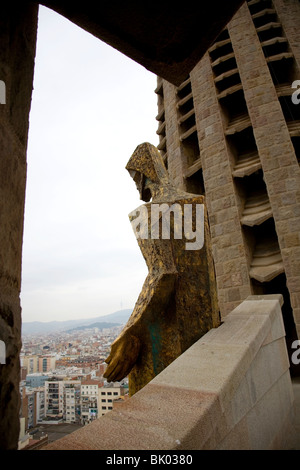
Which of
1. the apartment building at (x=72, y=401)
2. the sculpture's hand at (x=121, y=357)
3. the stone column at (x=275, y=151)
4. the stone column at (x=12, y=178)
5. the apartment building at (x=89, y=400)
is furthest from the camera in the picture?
the apartment building at (x=72, y=401)

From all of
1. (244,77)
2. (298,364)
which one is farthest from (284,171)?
(298,364)

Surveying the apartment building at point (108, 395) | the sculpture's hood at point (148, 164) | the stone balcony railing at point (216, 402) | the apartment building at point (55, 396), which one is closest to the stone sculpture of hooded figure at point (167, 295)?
the stone balcony railing at point (216, 402)

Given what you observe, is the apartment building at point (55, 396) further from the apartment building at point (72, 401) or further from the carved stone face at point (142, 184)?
the carved stone face at point (142, 184)

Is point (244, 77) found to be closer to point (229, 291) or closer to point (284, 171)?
point (284, 171)

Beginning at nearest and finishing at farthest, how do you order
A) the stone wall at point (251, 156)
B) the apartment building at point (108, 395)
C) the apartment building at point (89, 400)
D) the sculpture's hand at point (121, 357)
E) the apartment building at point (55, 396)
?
the sculpture's hand at point (121, 357) → the stone wall at point (251, 156) → the apartment building at point (108, 395) → the apartment building at point (89, 400) → the apartment building at point (55, 396)

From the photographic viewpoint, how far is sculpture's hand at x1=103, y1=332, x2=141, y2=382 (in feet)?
6.77

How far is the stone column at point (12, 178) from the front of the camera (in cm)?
80

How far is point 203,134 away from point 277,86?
226 cm

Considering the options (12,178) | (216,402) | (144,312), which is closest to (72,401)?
(144,312)

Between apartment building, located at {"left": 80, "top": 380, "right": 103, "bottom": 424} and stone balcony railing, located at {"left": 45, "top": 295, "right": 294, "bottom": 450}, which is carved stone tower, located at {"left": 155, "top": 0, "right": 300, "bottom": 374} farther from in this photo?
apartment building, located at {"left": 80, "top": 380, "right": 103, "bottom": 424}

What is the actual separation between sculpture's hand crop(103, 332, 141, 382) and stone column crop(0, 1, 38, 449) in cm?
129

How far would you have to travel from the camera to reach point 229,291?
589 centimetres

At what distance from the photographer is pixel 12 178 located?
3.08 ft

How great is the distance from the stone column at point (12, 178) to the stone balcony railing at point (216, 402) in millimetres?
296
